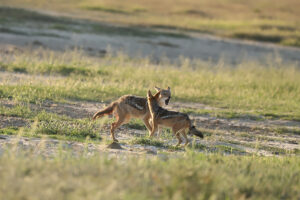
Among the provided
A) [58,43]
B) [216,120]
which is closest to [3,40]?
[58,43]

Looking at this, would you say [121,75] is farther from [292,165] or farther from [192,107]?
[292,165]

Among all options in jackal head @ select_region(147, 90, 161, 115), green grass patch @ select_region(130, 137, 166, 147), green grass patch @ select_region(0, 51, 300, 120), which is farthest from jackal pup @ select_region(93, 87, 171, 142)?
green grass patch @ select_region(0, 51, 300, 120)

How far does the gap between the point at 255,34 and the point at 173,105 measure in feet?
76.4

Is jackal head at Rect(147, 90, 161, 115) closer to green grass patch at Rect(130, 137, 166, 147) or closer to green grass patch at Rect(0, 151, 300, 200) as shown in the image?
green grass patch at Rect(130, 137, 166, 147)

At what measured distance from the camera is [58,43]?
968 inches

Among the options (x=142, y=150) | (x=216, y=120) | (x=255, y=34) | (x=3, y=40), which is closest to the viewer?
(x=142, y=150)

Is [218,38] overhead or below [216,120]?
overhead

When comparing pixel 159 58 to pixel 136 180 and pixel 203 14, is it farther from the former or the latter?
pixel 203 14

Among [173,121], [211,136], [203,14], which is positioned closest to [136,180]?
[173,121]

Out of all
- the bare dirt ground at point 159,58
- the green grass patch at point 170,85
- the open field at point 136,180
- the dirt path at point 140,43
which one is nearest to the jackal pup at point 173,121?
the bare dirt ground at point 159,58

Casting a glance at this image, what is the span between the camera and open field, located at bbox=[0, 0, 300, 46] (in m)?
37.0

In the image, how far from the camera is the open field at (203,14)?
3703cm

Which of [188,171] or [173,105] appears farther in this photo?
[173,105]

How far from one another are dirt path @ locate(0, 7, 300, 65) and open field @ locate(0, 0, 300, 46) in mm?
3176
